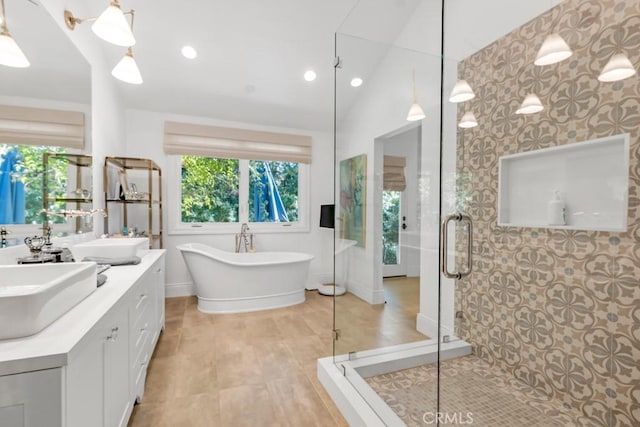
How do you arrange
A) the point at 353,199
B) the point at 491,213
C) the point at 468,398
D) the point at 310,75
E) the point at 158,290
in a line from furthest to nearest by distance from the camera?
the point at 310,75
the point at 353,199
the point at 158,290
the point at 491,213
the point at 468,398

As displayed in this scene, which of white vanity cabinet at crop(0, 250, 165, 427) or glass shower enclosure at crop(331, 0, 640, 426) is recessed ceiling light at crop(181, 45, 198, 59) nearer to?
glass shower enclosure at crop(331, 0, 640, 426)

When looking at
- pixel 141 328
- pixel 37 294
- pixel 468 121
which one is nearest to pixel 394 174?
pixel 468 121

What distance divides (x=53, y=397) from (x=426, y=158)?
2.58m

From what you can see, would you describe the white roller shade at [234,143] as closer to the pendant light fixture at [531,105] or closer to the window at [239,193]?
the window at [239,193]

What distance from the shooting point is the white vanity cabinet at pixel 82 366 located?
0.75m

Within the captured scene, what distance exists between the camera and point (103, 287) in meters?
1.40

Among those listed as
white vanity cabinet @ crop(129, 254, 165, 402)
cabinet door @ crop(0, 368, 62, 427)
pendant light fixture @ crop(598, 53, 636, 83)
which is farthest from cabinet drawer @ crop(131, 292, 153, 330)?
pendant light fixture @ crop(598, 53, 636, 83)

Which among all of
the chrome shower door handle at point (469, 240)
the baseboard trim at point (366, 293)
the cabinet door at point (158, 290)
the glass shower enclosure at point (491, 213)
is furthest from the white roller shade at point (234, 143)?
the chrome shower door handle at point (469, 240)

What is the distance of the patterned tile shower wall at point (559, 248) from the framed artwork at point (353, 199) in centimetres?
90

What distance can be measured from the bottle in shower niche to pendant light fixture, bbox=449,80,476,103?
3.27 ft

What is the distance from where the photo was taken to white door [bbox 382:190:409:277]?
8.61 ft

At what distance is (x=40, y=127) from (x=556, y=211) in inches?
118

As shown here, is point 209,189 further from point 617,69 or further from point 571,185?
point 617,69

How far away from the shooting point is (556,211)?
180 cm
